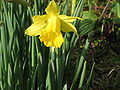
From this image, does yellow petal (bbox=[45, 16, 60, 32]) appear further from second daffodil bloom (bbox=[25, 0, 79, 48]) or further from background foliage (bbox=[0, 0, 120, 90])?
background foliage (bbox=[0, 0, 120, 90])

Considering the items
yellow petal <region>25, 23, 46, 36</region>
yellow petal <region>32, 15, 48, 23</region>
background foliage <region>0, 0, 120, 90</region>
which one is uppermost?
yellow petal <region>32, 15, 48, 23</region>

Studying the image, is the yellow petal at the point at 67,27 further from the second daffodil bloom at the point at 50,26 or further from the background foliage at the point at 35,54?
the background foliage at the point at 35,54

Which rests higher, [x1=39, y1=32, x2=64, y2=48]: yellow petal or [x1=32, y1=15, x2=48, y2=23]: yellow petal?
[x1=32, y1=15, x2=48, y2=23]: yellow petal

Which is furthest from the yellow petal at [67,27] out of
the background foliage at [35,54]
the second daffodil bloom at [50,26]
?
the background foliage at [35,54]

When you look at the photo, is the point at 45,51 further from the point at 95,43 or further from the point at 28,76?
the point at 95,43

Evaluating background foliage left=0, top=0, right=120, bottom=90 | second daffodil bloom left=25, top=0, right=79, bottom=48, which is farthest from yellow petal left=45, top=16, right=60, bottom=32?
background foliage left=0, top=0, right=120, bottom=90

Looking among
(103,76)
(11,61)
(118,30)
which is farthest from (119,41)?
(11,61)

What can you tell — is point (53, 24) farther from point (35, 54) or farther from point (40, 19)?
point (35, 54)
